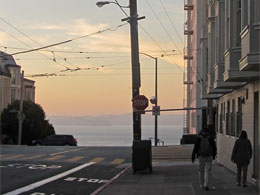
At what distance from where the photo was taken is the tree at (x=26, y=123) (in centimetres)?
6141

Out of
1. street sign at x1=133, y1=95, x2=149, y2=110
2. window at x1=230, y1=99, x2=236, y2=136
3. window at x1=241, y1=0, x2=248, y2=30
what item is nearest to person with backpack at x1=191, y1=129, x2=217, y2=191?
window at x1=241, y1=0, x2=248, y2=30

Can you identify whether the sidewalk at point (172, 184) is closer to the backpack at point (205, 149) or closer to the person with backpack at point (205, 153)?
the person with backpack at point (205, 153)

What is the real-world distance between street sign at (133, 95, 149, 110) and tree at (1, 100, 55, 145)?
4367 cm

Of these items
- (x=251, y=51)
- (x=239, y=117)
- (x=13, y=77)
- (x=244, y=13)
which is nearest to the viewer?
(x=251, y=51)

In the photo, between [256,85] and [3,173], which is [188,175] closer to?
[256,85]

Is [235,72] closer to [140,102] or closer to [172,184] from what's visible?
[172,184]


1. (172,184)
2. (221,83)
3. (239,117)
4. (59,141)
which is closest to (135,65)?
(221,83)

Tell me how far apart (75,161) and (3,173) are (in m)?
7.29

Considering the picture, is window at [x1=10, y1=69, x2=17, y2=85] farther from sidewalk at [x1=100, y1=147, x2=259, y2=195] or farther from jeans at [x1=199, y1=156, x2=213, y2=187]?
jeans at [x1=199, y1=156, x2=213, y2=187]

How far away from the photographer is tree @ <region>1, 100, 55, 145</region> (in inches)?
2418

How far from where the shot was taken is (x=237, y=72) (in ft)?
48.7

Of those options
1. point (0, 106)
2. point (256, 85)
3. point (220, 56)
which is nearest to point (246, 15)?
point (256, 85)

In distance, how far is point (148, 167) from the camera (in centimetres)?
1867

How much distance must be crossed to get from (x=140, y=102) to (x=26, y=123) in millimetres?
45021
